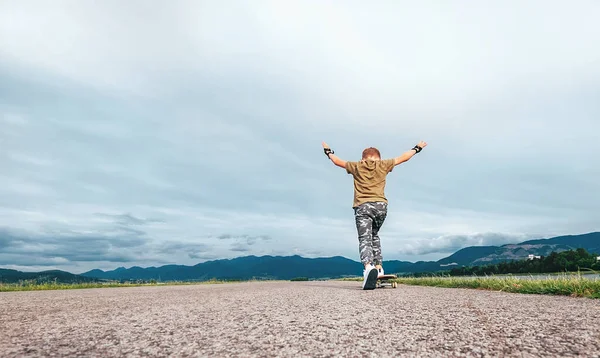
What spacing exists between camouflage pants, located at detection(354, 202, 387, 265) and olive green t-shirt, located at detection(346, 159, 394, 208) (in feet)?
0.46

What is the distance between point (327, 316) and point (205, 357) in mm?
1403

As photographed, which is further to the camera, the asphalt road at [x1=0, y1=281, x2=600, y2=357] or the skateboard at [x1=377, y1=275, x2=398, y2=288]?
the skateboard at [x1=377, y1=275, x2=398, y2=288]

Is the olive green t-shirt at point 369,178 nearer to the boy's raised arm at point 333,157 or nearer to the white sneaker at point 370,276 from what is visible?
the boy's raised arm at point 333,157

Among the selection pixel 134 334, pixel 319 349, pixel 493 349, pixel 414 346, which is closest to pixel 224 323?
pixel 134 334

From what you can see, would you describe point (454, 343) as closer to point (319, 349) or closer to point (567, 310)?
point (319, 349)

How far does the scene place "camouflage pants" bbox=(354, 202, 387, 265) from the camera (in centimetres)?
692

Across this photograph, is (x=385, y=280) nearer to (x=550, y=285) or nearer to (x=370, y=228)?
(x=370, y=228)

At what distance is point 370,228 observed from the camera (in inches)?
281

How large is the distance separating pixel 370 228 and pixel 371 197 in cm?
57

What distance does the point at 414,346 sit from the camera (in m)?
1.98

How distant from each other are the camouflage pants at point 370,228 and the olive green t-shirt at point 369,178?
5.5 inches

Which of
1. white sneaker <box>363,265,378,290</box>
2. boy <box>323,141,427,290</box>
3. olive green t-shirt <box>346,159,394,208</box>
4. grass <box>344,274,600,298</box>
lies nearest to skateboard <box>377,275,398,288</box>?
Result: boy <box>323,141,427,290</box>

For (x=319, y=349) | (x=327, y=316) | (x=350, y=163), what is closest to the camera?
(x=319, y=349)

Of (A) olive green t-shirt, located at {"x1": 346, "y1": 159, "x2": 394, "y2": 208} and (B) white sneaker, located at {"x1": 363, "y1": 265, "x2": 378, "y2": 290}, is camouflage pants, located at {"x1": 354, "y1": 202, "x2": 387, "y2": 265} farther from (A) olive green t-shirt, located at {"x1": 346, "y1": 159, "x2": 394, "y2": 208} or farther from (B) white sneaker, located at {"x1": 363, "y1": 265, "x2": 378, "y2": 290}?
(B) white sneaker, located at {"x1": 363, "y1": 265, "x2": 378, "y2": 290}
